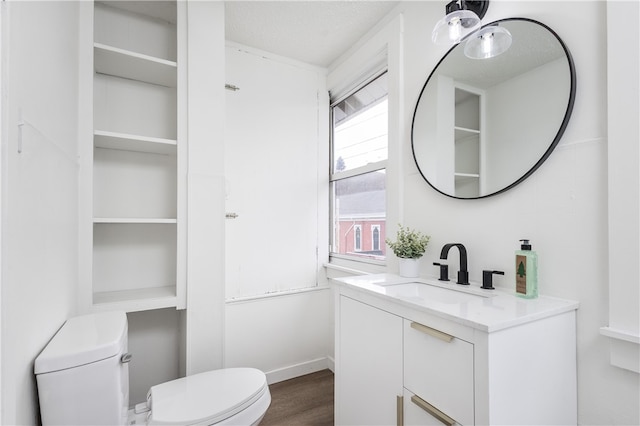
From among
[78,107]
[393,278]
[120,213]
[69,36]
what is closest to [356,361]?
[393,278]

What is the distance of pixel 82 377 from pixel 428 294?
4.14 feet

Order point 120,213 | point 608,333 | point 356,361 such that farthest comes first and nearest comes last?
1. point 120,213
2. point 356,361
3. point 608,333

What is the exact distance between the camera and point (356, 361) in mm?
1348

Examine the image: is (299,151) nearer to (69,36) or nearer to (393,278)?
(393,278)

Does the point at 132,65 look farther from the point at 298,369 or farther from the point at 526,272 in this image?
the point at 298,369

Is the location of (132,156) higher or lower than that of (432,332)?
higher

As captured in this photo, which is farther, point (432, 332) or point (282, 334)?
point (282, 334)

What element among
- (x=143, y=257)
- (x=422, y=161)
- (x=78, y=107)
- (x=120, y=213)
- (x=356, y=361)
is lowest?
(x=356, y=361)

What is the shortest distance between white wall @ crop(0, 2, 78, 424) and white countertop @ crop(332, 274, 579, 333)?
42.9 inches

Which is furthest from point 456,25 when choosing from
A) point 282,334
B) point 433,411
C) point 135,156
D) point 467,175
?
point 282,334

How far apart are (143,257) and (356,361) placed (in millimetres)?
1290

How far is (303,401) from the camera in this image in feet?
6.42

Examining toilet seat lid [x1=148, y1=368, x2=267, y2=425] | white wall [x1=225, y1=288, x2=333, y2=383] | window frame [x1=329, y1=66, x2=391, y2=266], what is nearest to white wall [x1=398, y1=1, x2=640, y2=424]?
window frame [x1=329, y1=66, x2=391, y2=266]

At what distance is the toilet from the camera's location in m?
0.91
